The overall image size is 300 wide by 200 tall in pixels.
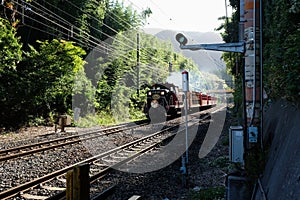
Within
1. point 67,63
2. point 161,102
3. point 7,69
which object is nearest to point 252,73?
point 7,69

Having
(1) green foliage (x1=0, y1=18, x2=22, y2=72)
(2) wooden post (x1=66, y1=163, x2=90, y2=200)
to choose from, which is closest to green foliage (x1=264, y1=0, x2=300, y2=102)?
(2) wooden post (x1=66, y1=163, x2=90, y2=200)

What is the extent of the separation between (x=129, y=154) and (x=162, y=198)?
4.22m

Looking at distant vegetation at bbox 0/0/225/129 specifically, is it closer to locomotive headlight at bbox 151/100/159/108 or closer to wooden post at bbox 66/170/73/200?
locomotive headlight at bbox 151/100/159/108

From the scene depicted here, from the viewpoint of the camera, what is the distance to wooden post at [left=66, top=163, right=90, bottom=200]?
2.67 metres

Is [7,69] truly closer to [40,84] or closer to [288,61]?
[40,84]

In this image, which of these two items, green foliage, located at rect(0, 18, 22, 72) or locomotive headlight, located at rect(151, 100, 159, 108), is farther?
locomotive headlight, located at rect(151, 100, 159, 108)

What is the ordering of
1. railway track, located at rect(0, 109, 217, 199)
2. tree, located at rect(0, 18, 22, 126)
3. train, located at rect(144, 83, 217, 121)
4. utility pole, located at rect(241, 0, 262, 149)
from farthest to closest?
train, located at rect(144, 83, 217, 121), tree, located at rect(0, 18, 22, 126), railway track, located at rect(0, 109, 217, 199), utility pole, located at rect(241, 0, 262, 149)

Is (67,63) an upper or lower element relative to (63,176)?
upper

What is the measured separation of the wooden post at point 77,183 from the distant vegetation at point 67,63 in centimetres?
1668

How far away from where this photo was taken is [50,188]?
21.6 ft

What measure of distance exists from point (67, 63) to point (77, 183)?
19412mm

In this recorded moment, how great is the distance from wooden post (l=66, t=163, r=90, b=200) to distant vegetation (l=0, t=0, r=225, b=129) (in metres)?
16.7

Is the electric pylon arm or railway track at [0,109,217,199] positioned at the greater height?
the electric pylon arm

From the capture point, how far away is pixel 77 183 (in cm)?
267
